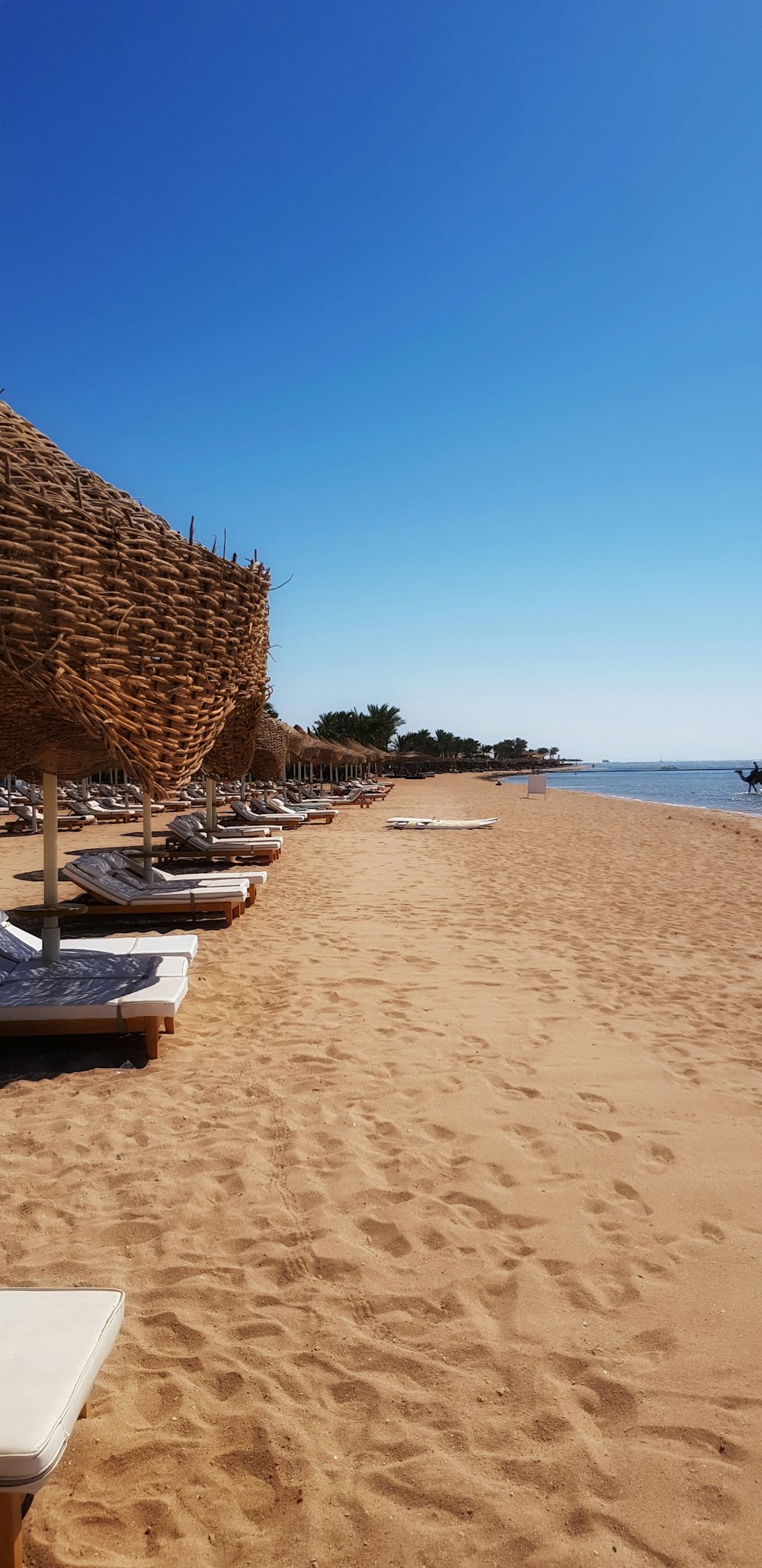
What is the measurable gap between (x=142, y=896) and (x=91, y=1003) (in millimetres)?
3540

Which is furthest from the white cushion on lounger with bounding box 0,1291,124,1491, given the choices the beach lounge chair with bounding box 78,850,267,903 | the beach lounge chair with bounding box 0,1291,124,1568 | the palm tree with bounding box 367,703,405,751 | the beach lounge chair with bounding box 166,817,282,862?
the palm tree with bounding box 367,703,405,751

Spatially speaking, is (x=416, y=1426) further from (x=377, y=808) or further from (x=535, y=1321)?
(x=377, y=808)

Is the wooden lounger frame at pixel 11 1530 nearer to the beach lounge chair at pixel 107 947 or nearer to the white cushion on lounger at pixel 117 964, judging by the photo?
the white cushion on lounger at pixel 117 964

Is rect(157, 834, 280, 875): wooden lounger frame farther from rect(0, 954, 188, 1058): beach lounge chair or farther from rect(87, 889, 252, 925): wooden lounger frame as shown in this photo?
rect(0, 954, 188, 1058): beach lounge chair

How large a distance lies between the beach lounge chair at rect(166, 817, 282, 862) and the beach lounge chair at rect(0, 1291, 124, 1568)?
9.60 metres

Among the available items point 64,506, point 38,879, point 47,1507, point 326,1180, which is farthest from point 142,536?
point 38,879

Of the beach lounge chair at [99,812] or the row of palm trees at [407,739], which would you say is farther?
the row of palm trees at [407,739]

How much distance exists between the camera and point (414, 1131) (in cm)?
359

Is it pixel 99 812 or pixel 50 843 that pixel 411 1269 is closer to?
pixel 50 843

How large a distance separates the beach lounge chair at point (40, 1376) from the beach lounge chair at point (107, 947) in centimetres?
324

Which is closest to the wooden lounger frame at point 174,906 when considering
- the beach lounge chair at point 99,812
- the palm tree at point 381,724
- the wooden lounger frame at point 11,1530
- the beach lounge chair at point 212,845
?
the beach lounge chair at point 212,845

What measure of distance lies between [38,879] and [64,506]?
329 inches

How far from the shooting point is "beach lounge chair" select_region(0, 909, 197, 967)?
5266mm

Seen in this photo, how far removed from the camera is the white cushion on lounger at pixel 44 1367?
1452 millimetres
